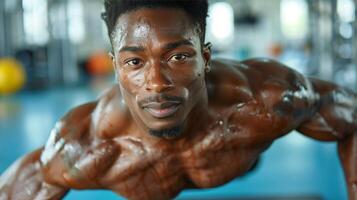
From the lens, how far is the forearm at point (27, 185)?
117 centimetres

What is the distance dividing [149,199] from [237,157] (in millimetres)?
247

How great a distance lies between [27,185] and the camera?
3.85 feet

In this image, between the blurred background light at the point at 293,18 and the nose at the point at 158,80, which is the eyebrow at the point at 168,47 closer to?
the nose at the point at 158,80

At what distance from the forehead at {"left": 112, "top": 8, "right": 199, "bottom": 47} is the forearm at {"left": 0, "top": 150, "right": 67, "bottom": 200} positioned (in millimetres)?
423

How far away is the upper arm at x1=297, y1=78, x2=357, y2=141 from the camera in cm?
126

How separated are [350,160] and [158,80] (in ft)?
2.13

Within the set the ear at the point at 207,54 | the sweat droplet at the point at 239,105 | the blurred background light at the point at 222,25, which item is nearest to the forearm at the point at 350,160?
the sweat droplet at the point at 239,105

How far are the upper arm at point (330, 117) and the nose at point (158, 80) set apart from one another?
48 centimetres

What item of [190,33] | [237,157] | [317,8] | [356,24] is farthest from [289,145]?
[317,8]

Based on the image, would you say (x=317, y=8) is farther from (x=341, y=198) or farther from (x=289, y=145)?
(x=341, y=198)

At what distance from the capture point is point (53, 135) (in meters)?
1.20

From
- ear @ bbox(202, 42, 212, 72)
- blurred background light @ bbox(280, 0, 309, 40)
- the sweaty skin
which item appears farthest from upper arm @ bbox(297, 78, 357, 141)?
blurred background light @ bbox(280, 0, 309, 40)

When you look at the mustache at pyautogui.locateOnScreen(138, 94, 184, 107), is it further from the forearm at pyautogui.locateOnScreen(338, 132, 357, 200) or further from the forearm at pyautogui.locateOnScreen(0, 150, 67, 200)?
the forearm at pyautogui.locateOnScreen(338, 132, 357, 200)

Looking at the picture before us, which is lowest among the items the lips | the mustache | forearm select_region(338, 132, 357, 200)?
forearm select_region(338, 132, 357, 200)
